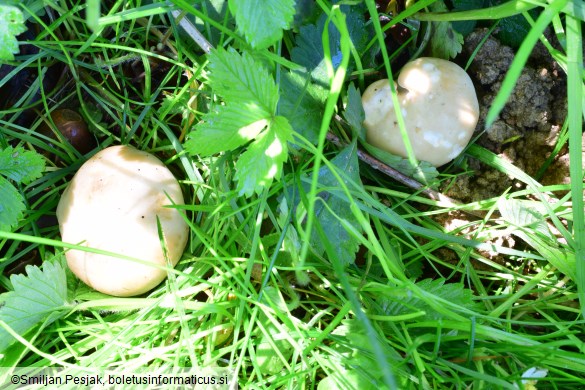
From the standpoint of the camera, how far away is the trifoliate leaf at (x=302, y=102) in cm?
126

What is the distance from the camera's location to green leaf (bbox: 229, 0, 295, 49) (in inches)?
39.5

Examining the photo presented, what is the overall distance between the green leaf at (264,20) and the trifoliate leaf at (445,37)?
0.47 m

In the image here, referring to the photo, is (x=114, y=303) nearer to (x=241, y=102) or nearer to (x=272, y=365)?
(x=272, y=365)

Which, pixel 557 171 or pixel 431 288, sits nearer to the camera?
pixel 431 288

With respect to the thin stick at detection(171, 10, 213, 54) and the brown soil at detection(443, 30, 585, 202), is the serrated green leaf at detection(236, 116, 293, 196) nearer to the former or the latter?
the thin stick at detection(171, 10, 213, 54)

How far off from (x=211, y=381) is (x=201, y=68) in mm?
753

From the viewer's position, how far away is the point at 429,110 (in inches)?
47.6

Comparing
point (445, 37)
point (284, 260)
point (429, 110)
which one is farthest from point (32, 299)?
point (445, 37)

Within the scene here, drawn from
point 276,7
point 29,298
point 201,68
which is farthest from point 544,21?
point 29,298

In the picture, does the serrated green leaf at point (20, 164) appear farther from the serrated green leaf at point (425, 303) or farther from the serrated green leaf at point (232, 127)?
the serrated green leaf at point (425, 303)

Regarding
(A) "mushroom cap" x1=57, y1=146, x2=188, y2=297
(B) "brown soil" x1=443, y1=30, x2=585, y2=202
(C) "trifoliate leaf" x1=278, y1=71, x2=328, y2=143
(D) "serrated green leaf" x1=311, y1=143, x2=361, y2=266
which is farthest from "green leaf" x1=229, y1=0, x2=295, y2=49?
(B) "brown soil" x1=443, y1=30, x2=585, y2=202

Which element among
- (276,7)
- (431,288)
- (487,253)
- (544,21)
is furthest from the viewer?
(487,253)

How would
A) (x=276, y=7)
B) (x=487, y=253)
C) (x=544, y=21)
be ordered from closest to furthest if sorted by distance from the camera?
(x=544, y=21) < (x=276, y=7) < (x=487, y=253)

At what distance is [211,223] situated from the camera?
54.4 inches
